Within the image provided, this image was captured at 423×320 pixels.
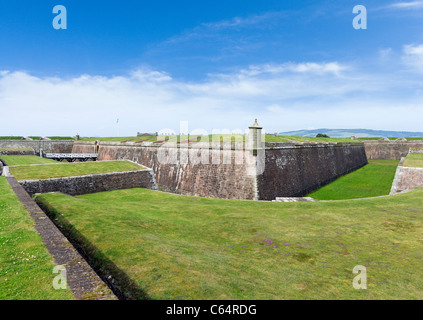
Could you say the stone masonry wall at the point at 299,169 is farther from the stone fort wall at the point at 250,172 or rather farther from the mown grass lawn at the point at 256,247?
the mown grass lawn at the point at 256,247

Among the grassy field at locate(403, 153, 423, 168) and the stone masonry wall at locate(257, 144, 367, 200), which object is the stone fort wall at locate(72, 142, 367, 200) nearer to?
the stone masonry wall at locate(257, 144, 367, 200)

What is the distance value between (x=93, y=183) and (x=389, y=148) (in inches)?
2601

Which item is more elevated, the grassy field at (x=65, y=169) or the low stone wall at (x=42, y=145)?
the low stone wall at (x=42, y=145)

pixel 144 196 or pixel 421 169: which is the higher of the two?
pixel 421 169

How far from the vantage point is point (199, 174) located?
82.4 ft

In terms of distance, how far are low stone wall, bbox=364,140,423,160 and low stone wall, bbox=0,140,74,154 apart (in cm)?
7655

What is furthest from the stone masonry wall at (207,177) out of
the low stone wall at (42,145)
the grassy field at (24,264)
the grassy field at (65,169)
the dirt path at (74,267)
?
the low stone wall at (42,145)

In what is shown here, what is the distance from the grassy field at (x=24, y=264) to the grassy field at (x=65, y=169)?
13.0 metres

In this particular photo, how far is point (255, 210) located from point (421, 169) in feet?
56.5

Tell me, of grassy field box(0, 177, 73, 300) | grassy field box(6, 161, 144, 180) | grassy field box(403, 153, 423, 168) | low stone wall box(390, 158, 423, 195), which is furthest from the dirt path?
grassy field box(403, 153, 423, 168)

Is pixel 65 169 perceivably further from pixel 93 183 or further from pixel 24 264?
pixel 24 264

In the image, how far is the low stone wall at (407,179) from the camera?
20875 mm
